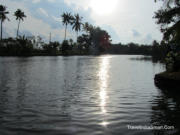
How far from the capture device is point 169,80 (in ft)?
50.4

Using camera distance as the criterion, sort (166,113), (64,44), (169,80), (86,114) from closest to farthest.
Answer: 1. (86,114)
2. (166,113)
3. (169,80)
4. (64,44)

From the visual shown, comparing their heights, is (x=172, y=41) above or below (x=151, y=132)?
above

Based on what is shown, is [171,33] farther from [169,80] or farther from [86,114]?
[86,114]

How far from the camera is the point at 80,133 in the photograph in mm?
6082

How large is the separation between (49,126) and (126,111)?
3.50 meters

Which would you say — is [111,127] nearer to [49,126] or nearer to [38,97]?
[49,126]

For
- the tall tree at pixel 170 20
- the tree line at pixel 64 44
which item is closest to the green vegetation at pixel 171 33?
the tall tree at pixel 170 20

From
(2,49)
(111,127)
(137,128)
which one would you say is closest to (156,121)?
(137,128)

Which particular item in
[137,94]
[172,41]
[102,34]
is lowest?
[137,94]

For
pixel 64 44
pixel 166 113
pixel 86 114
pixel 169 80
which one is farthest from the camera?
pixel 64 44

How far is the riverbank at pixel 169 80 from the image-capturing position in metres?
14.7

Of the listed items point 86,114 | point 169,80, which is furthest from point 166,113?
point 169,80

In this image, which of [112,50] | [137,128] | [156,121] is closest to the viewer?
[137,128]

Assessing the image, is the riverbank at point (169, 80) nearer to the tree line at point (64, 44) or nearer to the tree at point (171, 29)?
the tree at point (171, 29)
